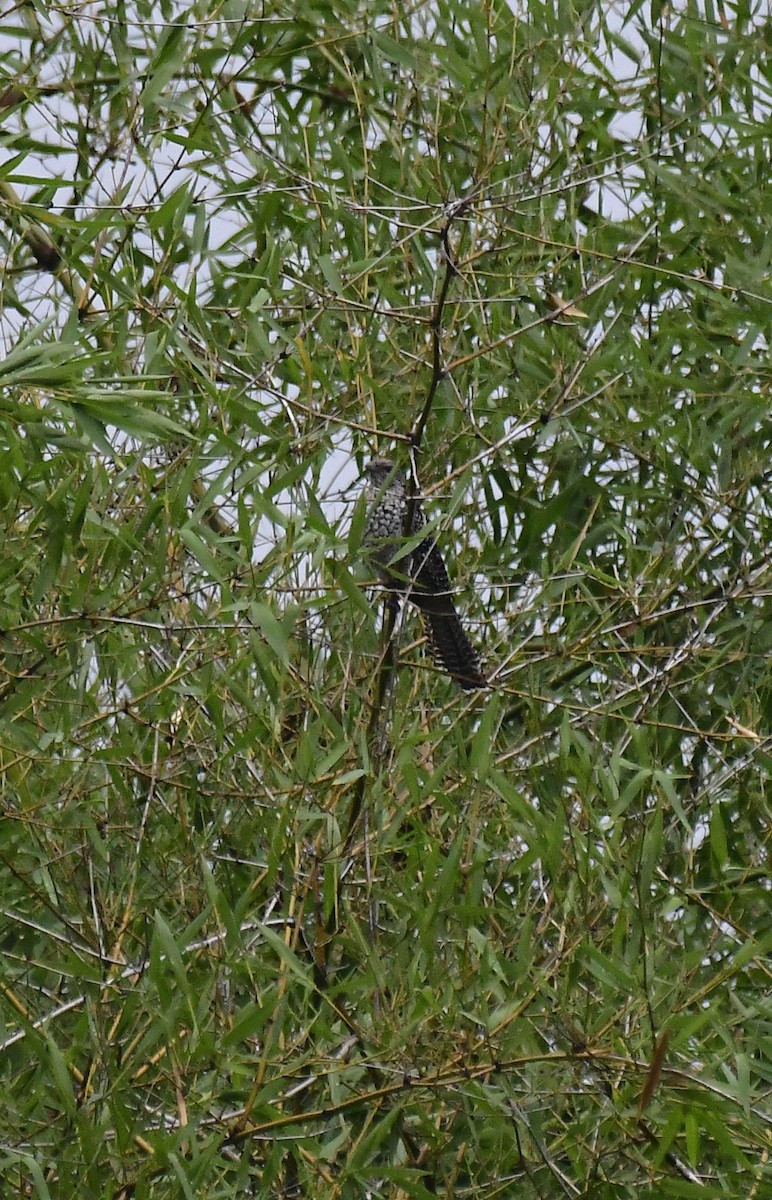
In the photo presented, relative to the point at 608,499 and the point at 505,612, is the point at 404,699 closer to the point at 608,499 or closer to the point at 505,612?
the point at 505,612

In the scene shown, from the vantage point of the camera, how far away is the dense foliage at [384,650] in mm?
2098

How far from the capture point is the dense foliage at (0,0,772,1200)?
6.88 ft

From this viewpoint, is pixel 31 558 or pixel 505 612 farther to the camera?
pixel 505 612

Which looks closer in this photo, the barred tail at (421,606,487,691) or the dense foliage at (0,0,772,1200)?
the dense foliage at (0,0,772,1200)

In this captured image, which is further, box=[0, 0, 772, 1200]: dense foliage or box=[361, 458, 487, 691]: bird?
box=[361, 458, 487, 691]: bird

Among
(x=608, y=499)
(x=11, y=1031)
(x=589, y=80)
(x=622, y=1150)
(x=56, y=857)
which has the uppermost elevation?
(x=589, y=80)

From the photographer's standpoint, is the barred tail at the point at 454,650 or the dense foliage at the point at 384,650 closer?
the dense foliage at the point at 384,650

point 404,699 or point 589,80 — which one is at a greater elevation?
point 589,80

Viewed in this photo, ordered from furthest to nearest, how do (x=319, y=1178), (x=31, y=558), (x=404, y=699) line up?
(x=404, y=699)
(x=31, y=558)
(x=319, y=1178)

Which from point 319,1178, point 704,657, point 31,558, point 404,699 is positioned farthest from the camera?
point 704,657

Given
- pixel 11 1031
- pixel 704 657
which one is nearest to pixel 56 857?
pixel 11 1031

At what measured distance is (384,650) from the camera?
234 cm

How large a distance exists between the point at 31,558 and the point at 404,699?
0.60 metres

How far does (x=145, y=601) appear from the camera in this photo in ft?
7.60
